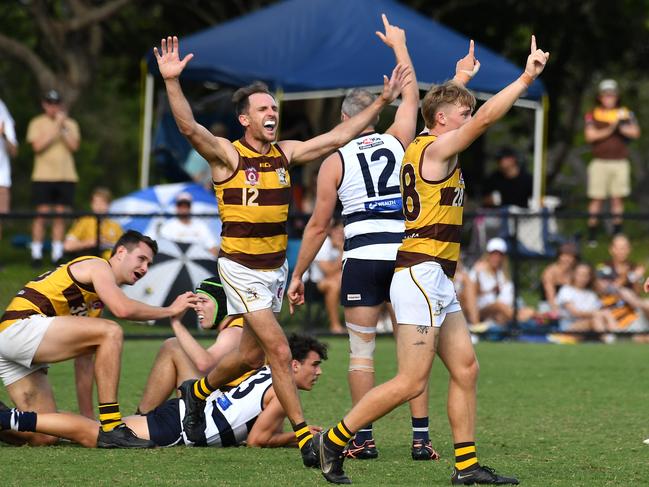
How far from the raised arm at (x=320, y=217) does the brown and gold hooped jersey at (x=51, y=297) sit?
1.28 m

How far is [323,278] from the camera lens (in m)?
14.0

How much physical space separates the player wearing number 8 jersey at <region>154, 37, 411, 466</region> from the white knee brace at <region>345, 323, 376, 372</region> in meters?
0.50

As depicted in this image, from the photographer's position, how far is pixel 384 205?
296 inches

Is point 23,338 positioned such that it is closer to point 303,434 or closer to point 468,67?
point 303,434

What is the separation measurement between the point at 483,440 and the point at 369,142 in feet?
6.74

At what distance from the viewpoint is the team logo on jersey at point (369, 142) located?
24.8 ft

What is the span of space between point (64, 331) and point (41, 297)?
31 cm

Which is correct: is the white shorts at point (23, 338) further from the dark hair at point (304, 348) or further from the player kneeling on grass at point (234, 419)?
the dark hair at point (304, 348)

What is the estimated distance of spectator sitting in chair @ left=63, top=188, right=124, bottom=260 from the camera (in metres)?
13.5

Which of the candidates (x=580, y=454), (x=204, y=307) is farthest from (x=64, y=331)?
(x=580, y=454)

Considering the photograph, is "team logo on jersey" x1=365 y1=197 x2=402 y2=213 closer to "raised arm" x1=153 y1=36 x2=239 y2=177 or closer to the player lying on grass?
"raised arm" x1=153 y1=36 x2=239 y2=177

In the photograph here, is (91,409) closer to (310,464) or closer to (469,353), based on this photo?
(310,464)

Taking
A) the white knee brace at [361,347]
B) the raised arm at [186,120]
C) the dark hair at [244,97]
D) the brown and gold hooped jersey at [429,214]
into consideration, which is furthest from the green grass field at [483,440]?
the dark hair at [244,97]

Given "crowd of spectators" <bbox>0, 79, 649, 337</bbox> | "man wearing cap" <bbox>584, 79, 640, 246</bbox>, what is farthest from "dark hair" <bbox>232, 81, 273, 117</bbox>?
"man wearing cap" <bbox>584, 79, 640, 246</bbox>
